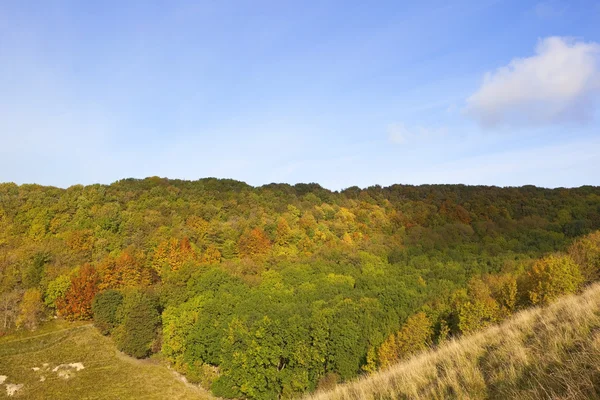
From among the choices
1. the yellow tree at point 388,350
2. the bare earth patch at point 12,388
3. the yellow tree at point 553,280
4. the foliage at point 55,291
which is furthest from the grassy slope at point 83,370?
the yellow tree at point 553,280

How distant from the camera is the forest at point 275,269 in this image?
44.5 meters

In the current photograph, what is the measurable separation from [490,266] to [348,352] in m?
44.6

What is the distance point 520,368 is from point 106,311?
220ft

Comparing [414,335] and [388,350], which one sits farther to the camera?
[414,335]

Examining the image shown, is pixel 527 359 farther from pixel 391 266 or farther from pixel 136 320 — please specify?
pixel 391 266

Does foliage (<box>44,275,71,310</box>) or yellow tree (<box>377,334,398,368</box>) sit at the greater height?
foliage (<box>44,275,71,310</box>)

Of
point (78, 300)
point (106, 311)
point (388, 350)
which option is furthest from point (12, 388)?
point (388, 350)

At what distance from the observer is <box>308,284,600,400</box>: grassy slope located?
586 centimetres

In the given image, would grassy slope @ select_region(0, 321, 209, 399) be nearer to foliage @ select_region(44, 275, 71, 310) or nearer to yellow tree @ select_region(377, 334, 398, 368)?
foliage @ select_region(44, 275, 71, 310)

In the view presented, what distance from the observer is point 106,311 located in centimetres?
6091

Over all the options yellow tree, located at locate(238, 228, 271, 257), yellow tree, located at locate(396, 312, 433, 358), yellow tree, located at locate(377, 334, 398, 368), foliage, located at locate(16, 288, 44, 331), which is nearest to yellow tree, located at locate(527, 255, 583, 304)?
yellow tree, located at locate(396, 312, 433, 358)

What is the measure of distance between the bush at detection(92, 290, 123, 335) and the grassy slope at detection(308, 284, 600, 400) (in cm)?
6166

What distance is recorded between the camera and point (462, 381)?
753 centimetres

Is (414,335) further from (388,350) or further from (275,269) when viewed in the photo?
(275,269)
